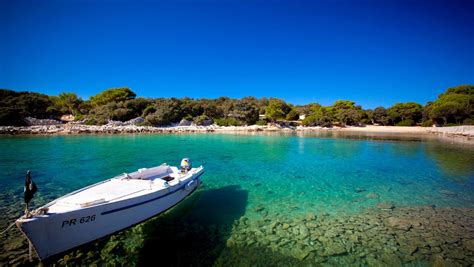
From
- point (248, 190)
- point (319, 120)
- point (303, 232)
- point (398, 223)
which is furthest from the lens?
point (319, 120)

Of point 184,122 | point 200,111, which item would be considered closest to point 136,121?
point 184,122

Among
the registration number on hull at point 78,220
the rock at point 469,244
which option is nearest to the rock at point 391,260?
the rock at point 469,244

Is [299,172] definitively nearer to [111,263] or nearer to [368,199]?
[368,199]

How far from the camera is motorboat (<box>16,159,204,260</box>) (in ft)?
13.1

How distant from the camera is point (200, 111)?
59.6 m

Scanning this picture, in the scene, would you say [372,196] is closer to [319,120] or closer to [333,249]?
[333,249]

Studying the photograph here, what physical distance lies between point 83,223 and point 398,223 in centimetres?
925

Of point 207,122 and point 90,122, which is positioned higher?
point 207,122

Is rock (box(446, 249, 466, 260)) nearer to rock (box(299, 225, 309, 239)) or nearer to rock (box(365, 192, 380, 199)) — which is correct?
rock (box(299, 225, 309, 239))

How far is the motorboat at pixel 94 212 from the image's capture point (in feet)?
13.1

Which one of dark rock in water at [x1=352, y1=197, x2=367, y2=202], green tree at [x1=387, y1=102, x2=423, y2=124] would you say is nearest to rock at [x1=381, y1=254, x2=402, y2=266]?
dark rock in water at [x1=352, y1=197, x2=367, y2=202]

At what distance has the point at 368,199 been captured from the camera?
915 cm

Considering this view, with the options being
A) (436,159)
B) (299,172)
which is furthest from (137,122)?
(436,159)

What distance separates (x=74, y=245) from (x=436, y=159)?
24.8 meters
